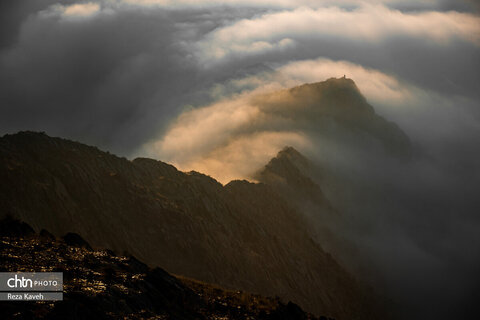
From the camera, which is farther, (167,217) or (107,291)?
(167,217)

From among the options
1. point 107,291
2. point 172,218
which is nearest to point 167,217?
point 172,218

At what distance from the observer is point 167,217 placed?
11344cm

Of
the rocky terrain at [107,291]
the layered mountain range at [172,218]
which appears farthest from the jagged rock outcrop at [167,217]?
the rocky terrain at [107,291]

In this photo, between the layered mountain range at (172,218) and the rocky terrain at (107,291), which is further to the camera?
the layered mountain range at (172,218)

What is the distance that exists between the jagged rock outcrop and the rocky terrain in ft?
130

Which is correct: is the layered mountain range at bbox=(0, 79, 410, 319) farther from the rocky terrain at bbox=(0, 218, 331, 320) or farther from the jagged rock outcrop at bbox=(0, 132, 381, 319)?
the rocky terrain at bbox=(0, 218, 331, 320)

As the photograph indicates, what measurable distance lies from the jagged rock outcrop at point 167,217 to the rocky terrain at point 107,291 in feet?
130

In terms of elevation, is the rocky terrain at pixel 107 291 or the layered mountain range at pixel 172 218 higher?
the layered mountain range at pixel 172 218

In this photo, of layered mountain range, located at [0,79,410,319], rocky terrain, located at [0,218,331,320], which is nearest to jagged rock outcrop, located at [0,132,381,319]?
layered mountain range, located at [0,79,410,319]

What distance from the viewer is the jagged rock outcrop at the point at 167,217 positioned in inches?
3767

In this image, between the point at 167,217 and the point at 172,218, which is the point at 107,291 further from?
the point at 172,218

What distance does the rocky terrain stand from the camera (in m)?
37.3

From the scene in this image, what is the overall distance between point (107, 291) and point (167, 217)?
72192mm

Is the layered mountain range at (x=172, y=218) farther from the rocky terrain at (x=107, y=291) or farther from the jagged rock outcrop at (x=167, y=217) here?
the rocky terrain at (x=107, y=291)
